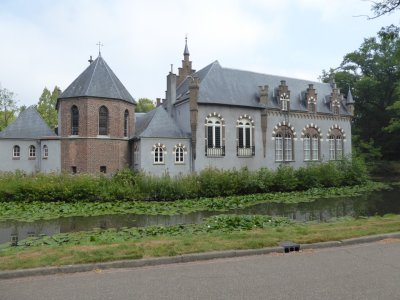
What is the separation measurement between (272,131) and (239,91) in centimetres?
504

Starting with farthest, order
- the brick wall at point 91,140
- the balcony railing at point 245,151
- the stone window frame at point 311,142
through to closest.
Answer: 1. the stone window frame at point 311,142
2. the balcony railing at point 245,151
3. the brick wall at point 91,140

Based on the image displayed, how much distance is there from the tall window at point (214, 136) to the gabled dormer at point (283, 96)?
730 cm

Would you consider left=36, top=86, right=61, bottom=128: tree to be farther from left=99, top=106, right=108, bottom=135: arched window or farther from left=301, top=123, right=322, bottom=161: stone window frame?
left=301, top=123, right=322, bottom=161: stone window frame

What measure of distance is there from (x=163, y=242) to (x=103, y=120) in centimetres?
2407

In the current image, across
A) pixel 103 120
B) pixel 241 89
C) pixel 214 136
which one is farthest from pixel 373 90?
pixel 103 120

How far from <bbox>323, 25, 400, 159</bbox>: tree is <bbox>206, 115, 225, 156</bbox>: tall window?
88.9 feet

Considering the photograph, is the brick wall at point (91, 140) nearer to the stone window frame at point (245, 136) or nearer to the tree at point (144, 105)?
the stone window frame at point (245, 136)

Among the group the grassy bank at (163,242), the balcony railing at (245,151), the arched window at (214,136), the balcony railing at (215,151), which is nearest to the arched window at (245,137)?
the balcony railing at (245,151)

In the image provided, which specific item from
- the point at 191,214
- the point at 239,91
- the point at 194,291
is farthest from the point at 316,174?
the point at 194,291

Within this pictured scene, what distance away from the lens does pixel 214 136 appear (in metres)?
32.1

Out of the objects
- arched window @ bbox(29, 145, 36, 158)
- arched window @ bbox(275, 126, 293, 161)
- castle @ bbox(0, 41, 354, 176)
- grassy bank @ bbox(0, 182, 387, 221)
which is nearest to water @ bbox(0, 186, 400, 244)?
grassy bank @ bbox(0, 182, 387, 221)

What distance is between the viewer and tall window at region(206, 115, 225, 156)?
31.7 m

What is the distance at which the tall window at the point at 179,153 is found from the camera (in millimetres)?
30688

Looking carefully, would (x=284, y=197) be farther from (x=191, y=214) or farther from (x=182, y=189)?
(x=191, y=214)
